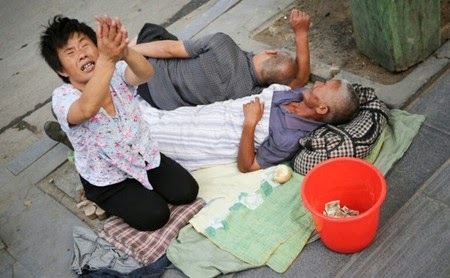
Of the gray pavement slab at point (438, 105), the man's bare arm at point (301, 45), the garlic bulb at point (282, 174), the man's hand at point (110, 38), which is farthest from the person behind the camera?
the man's bare arm at point (301, 45)

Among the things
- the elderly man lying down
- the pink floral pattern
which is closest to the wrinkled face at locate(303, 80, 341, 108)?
the elderly man lying down

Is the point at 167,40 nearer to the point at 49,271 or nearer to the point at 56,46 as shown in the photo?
the point at 56,46

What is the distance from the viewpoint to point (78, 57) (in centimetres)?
226

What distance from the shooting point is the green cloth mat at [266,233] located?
2510 millimetres

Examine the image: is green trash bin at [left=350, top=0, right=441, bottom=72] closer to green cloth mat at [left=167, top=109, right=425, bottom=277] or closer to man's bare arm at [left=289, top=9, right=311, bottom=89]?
man's bare arm at [left=289, top=9, right=311, bottom=89]

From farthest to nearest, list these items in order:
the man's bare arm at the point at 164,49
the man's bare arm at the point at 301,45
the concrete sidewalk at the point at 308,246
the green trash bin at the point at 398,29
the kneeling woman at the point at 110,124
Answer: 1. the man's bare arm at the point at 164,49
2. the man's bare arm at the point at 301,45
3. the green trash bin at the point at 398,29
4. the concrete sidewalk at the point at 308,246
5. the kneeling woman at the point at 110,124

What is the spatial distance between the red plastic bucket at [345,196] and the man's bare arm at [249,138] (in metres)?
0.56

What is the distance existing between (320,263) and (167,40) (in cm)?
196

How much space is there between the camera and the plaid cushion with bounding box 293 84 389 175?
8.81 feet

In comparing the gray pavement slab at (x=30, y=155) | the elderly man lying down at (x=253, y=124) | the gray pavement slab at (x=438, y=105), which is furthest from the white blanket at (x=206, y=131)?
the gray pavement slab at (x=30, y=155)

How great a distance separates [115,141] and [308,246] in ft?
3.84

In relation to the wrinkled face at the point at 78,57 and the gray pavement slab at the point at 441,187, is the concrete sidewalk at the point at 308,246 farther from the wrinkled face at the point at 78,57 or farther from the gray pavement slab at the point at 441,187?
the wrinkled face at the point at 78,57

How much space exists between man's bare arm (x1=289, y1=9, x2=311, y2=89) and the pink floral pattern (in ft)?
3.91

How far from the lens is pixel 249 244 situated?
257 centimetres
